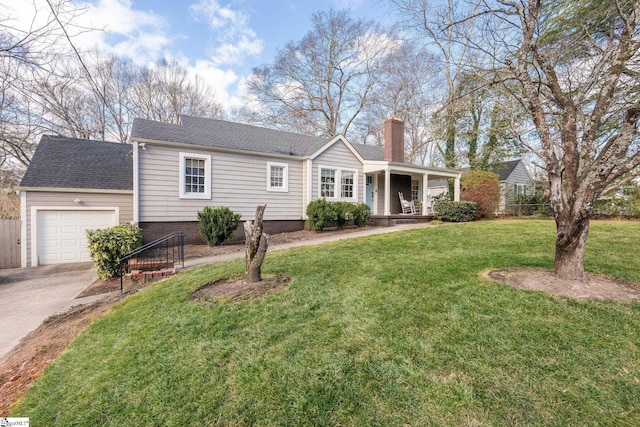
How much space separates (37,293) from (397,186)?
14933 mm

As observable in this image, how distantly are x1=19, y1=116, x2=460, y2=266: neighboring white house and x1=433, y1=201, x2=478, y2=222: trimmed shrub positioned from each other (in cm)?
267

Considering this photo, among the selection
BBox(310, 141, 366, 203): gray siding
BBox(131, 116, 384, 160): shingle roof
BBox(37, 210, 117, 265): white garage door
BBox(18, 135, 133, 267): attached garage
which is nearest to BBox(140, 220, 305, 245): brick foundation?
BBox(18, 135, 133, 267): attached garage

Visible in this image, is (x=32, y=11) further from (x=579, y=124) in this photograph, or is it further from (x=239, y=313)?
(x=579, y=124)

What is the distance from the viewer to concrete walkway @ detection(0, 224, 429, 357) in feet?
15.5

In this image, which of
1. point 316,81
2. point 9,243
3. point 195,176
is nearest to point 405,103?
point 316,81

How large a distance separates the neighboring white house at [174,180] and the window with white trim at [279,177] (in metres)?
0.04

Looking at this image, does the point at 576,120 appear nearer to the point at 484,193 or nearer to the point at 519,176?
the point at 484,193

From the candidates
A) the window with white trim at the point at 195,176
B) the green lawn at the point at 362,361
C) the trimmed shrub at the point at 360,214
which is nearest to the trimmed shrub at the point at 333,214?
the trimmed shrub at the point at 360,214

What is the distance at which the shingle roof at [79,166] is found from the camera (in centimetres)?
992

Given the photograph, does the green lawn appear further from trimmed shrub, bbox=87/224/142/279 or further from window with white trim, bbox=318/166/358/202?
window with white trim, bbox=318/166/358/202

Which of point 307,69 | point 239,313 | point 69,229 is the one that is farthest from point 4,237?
point 307,69

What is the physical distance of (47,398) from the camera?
2607 mm

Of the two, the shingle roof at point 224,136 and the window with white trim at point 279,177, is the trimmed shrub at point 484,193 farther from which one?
the window with white trim at point 279,177

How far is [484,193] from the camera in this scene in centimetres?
1472
